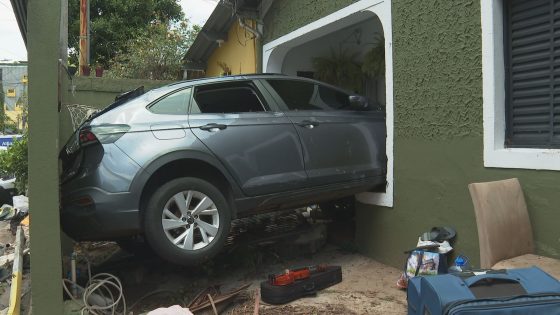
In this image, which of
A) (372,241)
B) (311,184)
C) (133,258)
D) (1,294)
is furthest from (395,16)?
(1,294)

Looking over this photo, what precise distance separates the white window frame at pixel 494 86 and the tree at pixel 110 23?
56.9 ft

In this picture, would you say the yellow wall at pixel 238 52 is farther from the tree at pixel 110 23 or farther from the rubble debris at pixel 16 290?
the tree at pixel 110 23

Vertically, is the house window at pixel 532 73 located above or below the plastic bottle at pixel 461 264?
above

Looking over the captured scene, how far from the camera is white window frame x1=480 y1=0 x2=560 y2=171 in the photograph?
14.4 ft

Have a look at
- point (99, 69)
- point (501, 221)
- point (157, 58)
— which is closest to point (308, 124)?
point (501, 221)

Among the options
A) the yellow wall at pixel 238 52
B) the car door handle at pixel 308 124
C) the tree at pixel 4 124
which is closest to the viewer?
the car door handle at pixel 308 124

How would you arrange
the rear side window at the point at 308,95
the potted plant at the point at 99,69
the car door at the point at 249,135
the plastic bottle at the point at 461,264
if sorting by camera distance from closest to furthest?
the plastic bottle at the point at 461,264, the car door at the point at 249,135, the rear side window at the point at 308,95, the potted plant at the point at 99,69

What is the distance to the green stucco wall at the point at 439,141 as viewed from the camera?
4.29 meters

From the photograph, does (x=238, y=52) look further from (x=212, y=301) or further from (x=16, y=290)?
(x=16, y=290)

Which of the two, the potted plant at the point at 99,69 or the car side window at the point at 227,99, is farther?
the potted plant at the point at 99,69

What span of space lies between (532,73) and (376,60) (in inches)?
151

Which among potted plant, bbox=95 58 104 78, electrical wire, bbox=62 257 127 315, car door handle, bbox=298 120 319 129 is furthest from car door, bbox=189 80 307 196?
potted plant, bbox=95 58 104 78

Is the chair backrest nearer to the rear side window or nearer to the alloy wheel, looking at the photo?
the rear side window

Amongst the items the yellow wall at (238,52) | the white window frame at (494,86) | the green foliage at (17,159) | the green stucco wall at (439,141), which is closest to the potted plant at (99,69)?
the yellow wall at (238,52)
